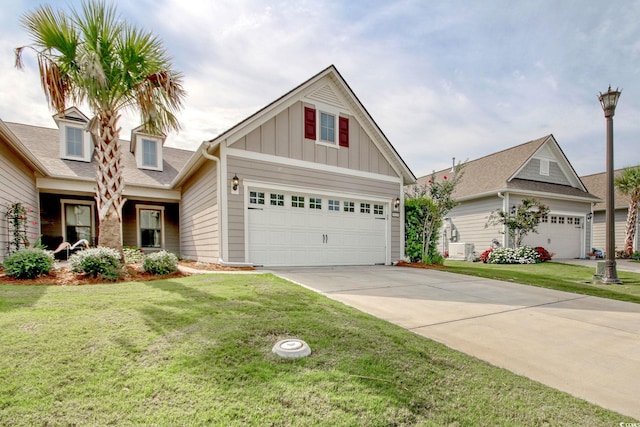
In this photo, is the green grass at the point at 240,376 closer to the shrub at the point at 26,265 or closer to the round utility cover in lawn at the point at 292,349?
the round utility cover in lawn at the point at 292,349

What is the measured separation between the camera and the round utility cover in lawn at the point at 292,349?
2418 millimetres

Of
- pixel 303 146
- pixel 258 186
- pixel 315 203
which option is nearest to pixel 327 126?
pixel 303 146

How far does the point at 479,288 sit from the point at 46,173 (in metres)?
12.3

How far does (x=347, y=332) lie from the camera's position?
3029mm

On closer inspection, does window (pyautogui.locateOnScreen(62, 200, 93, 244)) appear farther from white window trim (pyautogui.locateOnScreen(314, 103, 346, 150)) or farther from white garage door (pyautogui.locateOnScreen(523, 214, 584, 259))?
white garage door (pyautogui.locateOnScreen(523, 214, 584, 259))

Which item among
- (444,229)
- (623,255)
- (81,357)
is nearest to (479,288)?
(81,357)

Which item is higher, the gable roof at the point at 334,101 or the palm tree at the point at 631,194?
the gable roof at the point at 334,101

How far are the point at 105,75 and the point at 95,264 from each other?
3821mm

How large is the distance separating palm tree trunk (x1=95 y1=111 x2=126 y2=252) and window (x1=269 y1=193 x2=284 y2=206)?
3.65 m

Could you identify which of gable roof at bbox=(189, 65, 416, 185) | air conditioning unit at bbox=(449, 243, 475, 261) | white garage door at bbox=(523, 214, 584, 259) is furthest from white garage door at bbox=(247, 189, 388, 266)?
white garage door at bbox=(523, 214, 584, 259)

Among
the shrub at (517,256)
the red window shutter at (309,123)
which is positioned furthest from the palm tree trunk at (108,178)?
the shrub at (517,256)

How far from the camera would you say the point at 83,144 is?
445 inches

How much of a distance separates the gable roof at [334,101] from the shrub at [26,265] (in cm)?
411

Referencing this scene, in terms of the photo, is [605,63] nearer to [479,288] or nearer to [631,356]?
[479,288]
